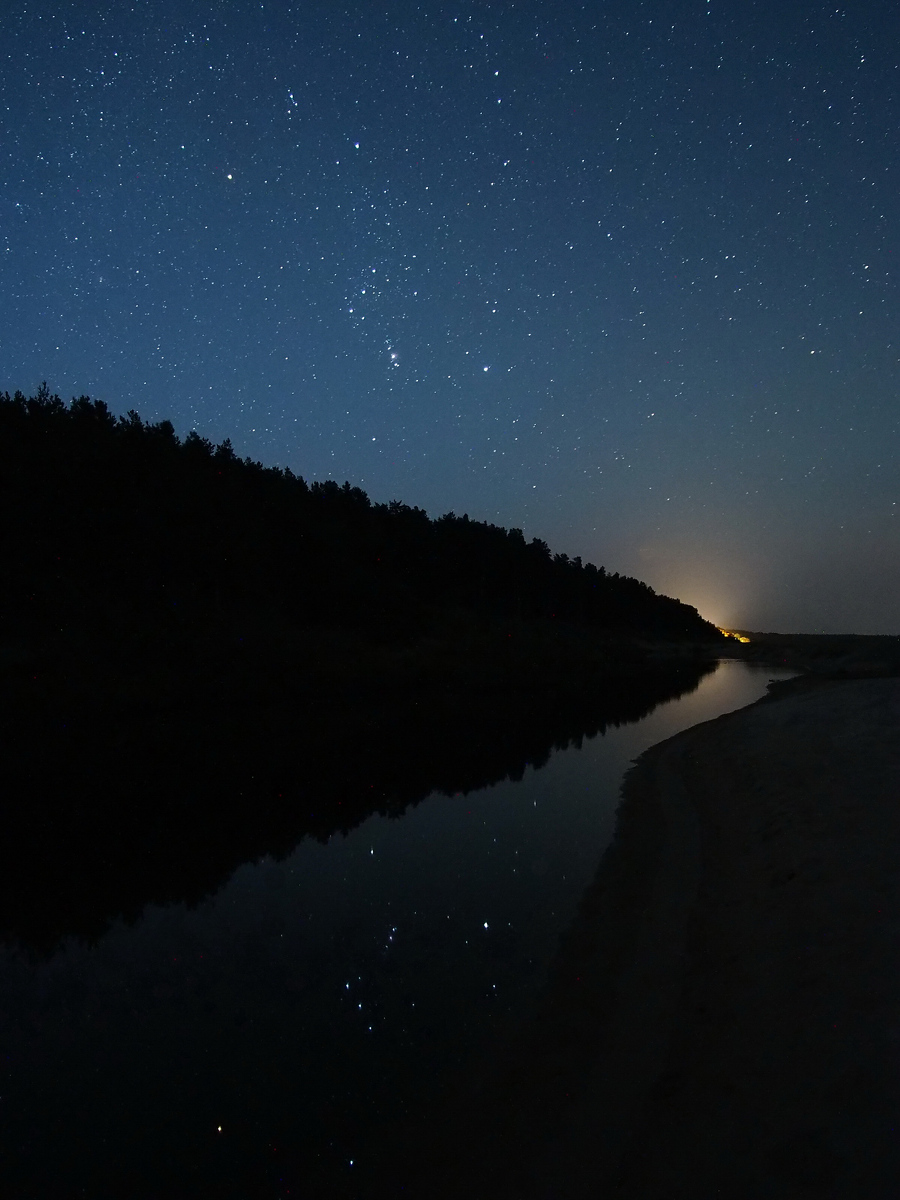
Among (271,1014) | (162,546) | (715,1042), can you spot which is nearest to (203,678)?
(162,546)

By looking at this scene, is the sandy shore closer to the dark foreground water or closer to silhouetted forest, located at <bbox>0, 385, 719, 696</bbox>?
the dark foreground water

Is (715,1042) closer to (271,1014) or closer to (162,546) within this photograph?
(271,1014)

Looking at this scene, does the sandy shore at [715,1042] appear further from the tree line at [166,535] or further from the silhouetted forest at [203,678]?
the tree line at [166,535]

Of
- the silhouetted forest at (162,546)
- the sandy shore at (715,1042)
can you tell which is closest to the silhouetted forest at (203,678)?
the silhouetted forest at (162,546)

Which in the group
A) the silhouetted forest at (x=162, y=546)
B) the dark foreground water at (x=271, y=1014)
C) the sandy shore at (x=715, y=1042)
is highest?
the silhouetted forest at (x=162, y=546)

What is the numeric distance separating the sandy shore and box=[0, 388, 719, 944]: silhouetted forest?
6754mm

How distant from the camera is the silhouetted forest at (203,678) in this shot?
13211 millimetres

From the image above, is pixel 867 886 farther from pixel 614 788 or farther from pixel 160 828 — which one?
pixel 160 828

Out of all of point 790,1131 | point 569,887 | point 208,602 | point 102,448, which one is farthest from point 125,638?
point 790,1131

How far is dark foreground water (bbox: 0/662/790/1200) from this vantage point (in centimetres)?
515

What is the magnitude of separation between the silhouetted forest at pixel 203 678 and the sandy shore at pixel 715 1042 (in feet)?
22.2

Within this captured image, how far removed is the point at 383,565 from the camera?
196ft

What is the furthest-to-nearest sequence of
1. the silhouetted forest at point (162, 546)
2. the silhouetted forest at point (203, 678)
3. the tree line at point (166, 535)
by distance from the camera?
the tree line at point (166, 535) < the silhouetted forest at point (162, 546) < the silhouetted forest at point (203, 678)

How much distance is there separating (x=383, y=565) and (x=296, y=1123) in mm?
55176
